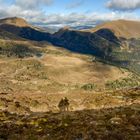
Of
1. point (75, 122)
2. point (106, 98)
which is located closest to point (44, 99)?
point (106, 98)

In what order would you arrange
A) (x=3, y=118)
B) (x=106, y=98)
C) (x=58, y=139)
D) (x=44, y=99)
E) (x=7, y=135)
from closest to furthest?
(x=58, y=139)
(x=7, y=135)
(x=3, y=118)
(x=106, y=98)
(x=44, y=99)

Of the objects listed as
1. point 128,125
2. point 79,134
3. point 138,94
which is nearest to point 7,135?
point 79,134

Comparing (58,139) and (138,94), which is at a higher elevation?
(58,139)

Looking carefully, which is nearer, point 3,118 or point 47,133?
point 47,133

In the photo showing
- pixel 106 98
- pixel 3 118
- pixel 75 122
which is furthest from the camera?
pixel 106 98

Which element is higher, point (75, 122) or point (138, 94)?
point (75, 122)

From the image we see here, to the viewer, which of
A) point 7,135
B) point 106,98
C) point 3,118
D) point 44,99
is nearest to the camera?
point 7,135

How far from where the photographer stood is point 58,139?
24562 mm

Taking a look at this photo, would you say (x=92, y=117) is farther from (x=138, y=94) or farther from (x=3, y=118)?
(x=138, y=94)

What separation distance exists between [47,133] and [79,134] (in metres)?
2.64

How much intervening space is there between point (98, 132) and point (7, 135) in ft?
23.9

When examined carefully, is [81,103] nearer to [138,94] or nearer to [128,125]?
[138,94]

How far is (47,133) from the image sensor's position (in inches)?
1030

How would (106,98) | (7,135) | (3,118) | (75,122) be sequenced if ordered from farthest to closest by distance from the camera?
(106,98) → (3,118) → (75,122) → (7,135)
